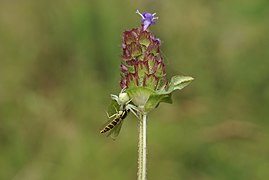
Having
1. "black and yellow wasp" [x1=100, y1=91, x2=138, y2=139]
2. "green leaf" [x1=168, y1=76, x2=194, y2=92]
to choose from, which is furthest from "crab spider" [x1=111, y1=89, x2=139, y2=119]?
"green leaf" [x1=168, y1=76, x2=194, y2=92]

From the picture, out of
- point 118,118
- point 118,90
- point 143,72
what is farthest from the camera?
point 118,90

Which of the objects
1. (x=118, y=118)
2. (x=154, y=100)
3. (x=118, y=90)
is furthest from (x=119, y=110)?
(x=118, y=90)

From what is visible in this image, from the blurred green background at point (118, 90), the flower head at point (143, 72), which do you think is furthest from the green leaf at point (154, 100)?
the blurred green background at point (118, 90)

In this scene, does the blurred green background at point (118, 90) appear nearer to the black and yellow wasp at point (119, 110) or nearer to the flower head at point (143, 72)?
the black and yellow wasp at point (119, 110)

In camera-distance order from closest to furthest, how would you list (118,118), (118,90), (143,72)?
(143,72) < (118,118) < (118,90)

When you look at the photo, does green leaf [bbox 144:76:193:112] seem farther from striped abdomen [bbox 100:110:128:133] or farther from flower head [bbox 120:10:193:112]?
striped abdomen [bbox 100:110:128:133]

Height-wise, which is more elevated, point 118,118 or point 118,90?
point 118,90

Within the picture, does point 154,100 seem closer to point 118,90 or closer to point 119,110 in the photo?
point 119,110

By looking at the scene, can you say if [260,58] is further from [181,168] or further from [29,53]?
[29,53]

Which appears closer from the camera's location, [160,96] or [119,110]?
[160,96]
